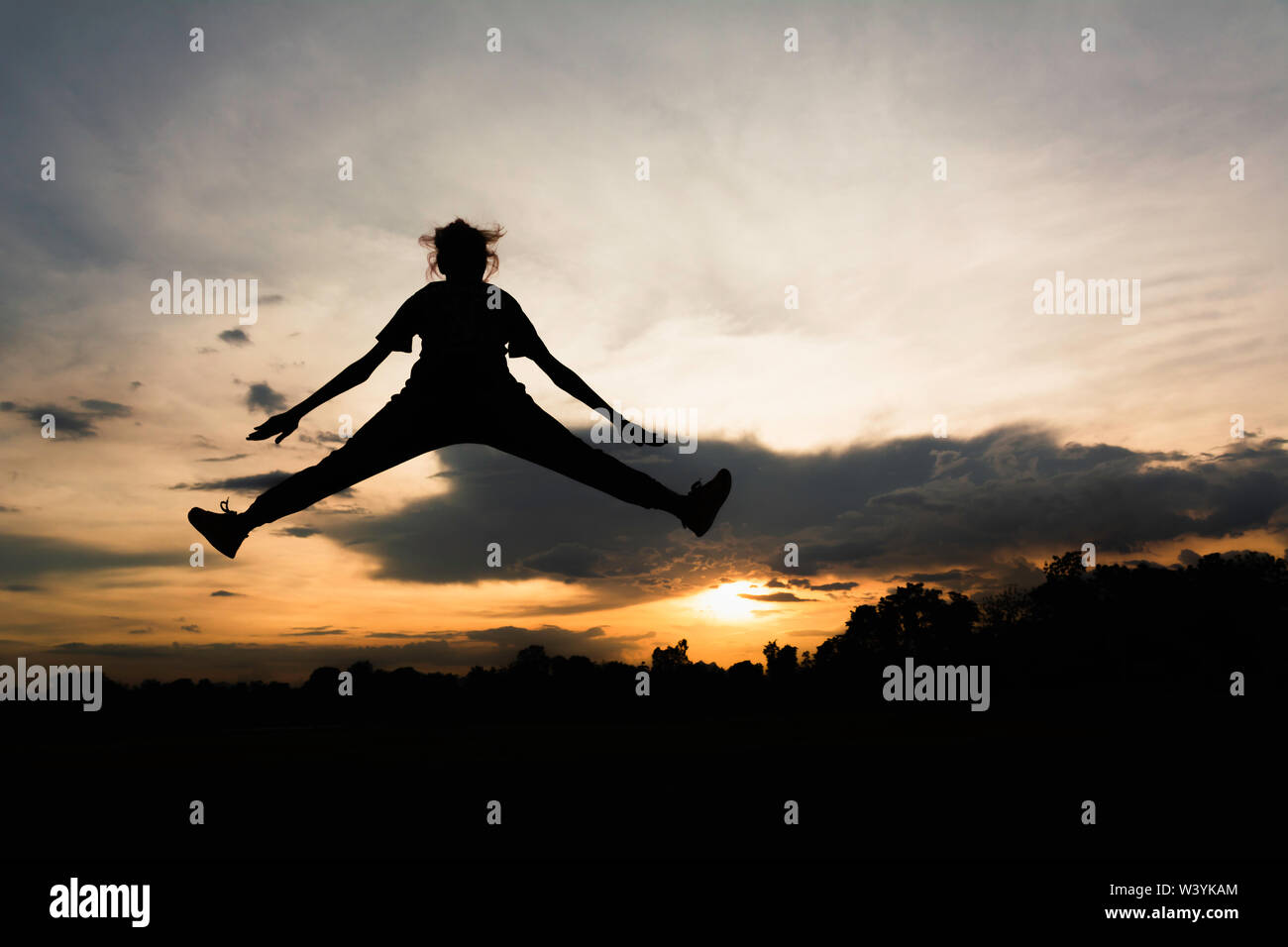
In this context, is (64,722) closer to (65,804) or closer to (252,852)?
(65,804)

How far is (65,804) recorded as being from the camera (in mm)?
6516

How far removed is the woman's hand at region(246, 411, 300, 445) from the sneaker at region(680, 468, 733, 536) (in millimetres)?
2422

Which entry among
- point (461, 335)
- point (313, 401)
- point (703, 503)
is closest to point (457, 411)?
point (461, 335)

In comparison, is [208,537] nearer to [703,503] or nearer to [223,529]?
[223,529]

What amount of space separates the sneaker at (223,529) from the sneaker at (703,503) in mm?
2829

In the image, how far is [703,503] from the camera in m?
5.14

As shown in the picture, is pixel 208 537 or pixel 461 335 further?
pixel 208 537

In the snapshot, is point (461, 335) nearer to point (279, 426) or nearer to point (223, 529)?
point (279, 426)

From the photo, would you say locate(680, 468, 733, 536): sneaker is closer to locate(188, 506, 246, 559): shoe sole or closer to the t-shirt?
the t-shirt

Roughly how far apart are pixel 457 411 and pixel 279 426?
1.10 metres

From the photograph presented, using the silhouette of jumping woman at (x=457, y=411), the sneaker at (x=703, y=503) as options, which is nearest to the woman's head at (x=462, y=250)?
the silhouette of jumping woman at (x=457, y=411)

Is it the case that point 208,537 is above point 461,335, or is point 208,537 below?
below
